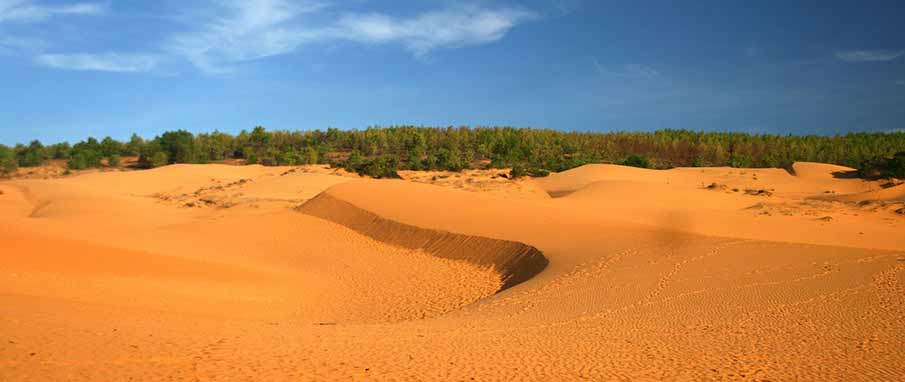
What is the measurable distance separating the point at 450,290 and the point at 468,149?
36877 mm

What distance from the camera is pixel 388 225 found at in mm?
19453

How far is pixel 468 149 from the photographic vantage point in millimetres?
49406

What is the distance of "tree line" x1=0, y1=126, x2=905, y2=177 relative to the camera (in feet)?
149

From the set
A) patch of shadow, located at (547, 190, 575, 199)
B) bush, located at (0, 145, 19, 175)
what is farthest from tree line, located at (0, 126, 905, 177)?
patch of shadow, located at (547, 190, 575, 199)

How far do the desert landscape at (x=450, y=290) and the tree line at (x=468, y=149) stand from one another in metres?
19.6

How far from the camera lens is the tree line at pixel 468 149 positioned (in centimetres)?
4528

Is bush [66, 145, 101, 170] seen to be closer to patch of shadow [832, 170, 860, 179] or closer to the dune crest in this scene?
the dune crest

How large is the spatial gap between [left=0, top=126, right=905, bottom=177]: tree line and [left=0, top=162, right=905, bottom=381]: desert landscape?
19596 millimetres

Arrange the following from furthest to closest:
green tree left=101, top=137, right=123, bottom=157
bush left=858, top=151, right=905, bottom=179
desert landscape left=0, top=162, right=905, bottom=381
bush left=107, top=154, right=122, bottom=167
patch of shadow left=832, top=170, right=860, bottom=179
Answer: green tree left=101, top=137, right=123, bottom=157 → bush left=107, top=154, right=122, bottom=167 → patch of shadow left=832, top=170, right=860, bottom=179 → bush left=858, top=151, right=905, bottom=179 → desert landscape left=0, top=162, right=905, bottom=381

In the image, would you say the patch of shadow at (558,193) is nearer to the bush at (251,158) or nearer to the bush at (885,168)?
the bush at (885,168)

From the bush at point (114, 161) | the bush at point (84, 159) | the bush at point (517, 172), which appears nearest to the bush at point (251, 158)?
the bush at point (114, 161)

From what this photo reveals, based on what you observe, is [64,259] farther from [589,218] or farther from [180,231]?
[589,218]

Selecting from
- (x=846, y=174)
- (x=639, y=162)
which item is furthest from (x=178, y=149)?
(x=846, y=174)

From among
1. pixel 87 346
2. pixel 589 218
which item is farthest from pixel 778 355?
pixel 589 218
